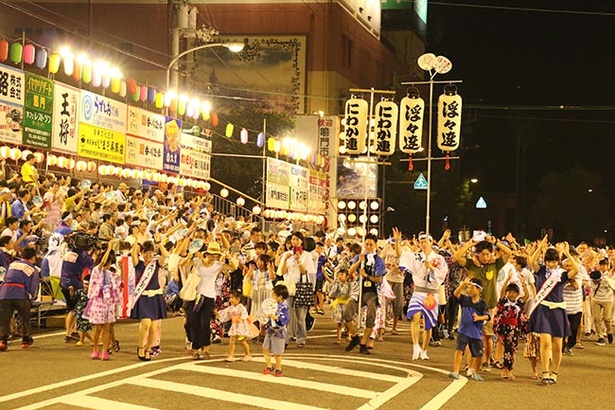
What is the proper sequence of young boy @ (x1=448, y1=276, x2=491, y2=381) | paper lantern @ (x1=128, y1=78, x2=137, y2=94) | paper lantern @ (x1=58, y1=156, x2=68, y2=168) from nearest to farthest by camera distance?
young boy @ (x1=448, y1=276, x2=491, y2=381)
paper lantern @ (x1=58, y1=156, x2=68, y2=168)
paper lantern @ (x1=128, y1=78, x2=137, y2=94)

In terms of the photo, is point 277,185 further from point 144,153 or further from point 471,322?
point 471,322

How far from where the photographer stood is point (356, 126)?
24.7 meters

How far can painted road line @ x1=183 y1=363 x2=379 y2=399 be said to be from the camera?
11906 millimetres

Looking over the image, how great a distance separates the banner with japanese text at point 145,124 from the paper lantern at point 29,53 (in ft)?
14.7

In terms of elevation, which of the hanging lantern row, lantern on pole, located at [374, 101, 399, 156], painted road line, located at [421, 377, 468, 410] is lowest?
painted road line, located at [421, 377, 468, 410]

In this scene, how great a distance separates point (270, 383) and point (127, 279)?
3.58 metres

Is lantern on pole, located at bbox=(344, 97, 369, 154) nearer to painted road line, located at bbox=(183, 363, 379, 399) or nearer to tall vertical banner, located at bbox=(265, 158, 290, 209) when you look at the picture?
painted road line, located at bbox=(183, 363, 379, 399)

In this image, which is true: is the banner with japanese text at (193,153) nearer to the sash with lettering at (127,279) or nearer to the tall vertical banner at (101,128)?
the tall vertical banner at (101,128)

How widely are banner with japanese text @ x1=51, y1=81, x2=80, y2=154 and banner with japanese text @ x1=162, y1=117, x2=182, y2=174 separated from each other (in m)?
5.41

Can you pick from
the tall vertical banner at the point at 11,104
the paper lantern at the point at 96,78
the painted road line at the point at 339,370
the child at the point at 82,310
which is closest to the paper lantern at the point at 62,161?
the paper lantern at the point at 96,78

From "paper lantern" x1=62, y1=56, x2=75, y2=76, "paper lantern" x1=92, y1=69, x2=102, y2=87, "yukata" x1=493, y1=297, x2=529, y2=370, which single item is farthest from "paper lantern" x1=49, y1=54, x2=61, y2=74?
"yukata" x1=493, y1=297, x2=529, y2=370

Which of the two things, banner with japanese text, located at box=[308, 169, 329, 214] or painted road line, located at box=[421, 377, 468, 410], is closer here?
painted road line, located at box=[421, 377, 468, 410]

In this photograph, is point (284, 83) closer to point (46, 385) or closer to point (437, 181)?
point (437, 181)

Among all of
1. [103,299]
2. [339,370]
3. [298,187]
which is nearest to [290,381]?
[339,370]
